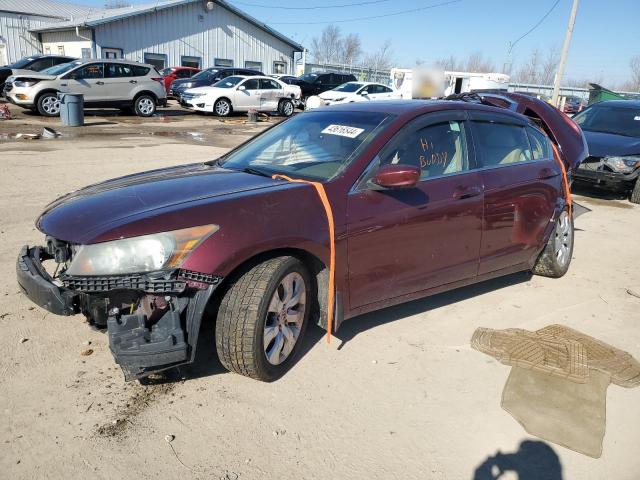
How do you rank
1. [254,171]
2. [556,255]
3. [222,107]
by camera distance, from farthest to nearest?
1. [222,107]
2. [556,255]
3. [254,171]

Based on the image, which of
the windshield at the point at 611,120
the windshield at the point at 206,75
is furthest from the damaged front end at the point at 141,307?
the windshield at the point at 206,75

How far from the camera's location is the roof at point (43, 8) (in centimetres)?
3581

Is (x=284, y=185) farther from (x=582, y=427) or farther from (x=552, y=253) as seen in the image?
(x=552, y=253)

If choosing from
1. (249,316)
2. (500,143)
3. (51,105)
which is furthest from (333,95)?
(249,316)

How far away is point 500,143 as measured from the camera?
4422mm

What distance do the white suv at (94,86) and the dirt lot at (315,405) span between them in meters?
14.1

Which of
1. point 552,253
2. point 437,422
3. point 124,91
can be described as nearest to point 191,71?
point 124,91

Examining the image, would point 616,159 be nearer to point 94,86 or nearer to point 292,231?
point 292,231

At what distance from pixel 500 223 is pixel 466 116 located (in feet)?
2.89

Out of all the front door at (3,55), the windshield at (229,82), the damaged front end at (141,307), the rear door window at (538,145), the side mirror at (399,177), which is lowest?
the damaged front end at (141,307)

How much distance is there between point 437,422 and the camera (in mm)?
2912

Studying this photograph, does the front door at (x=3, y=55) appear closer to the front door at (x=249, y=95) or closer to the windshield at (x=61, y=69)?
the windshield at (x=61, y=69)

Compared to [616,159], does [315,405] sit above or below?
below

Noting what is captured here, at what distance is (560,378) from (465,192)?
4.62 feet
